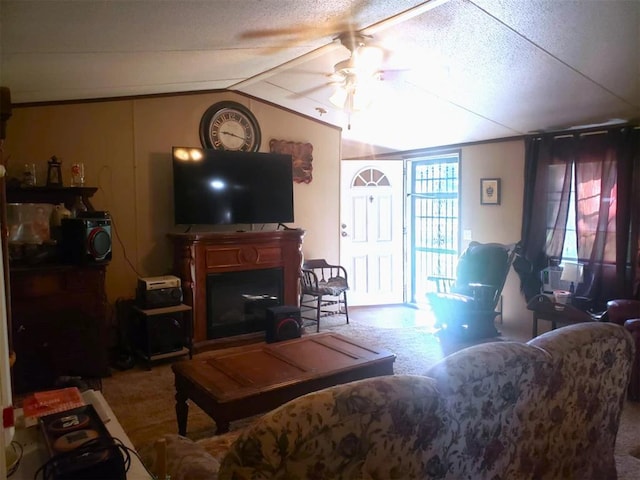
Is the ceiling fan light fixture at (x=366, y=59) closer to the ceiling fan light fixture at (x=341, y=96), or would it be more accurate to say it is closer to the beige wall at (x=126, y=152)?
the ceiling fan light fixture at (x=341, y=96)

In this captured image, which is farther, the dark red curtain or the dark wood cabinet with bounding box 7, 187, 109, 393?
the dark red curtain

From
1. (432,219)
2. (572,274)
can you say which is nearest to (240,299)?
(432,219)

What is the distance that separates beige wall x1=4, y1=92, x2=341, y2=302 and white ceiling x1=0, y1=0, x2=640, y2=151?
0.19m

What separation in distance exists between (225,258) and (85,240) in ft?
4.51

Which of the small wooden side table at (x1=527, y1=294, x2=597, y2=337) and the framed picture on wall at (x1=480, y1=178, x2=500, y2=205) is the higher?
the framed picture on wall at (x1=480, y1=178, x2=500, y2=205)

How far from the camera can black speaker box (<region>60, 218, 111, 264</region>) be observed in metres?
3.67

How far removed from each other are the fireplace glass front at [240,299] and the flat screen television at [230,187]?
569 millimetres

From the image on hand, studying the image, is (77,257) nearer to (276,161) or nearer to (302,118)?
(276,161)

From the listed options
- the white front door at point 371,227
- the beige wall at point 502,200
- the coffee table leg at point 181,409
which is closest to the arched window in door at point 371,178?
the white front door at point 371,227

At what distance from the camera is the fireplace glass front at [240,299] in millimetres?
4676

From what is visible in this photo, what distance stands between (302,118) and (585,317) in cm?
357

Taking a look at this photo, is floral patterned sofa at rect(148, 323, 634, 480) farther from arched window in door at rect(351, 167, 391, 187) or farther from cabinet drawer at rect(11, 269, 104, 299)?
arched window in door at rect(351, 167, 391, 187)

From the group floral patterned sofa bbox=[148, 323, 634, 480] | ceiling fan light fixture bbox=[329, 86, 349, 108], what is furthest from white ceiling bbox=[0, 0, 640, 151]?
floral patterned sofa bbox=[148, 323, 634, 480]

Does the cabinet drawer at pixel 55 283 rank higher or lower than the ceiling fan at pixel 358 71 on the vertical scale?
lower
